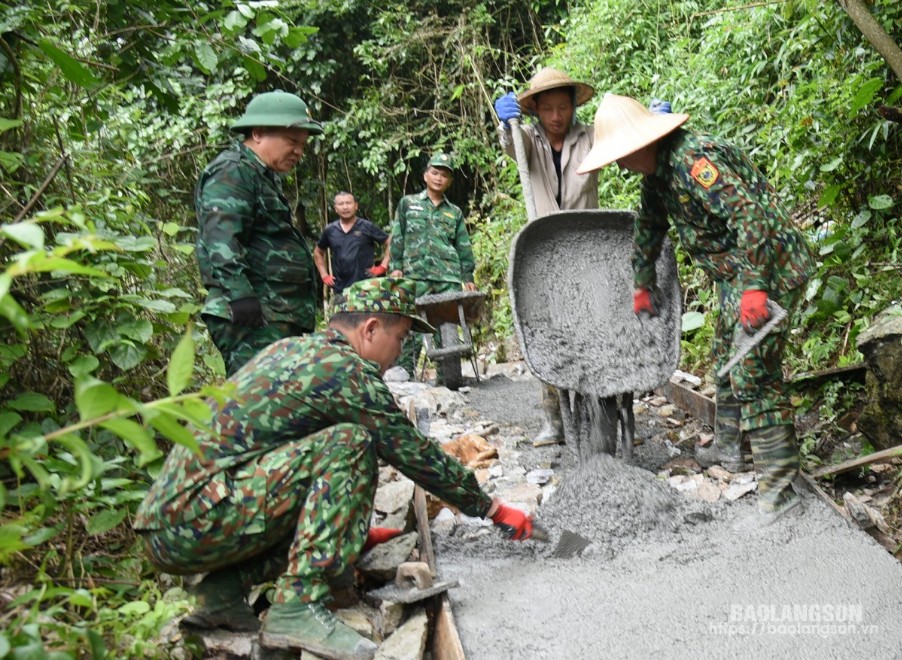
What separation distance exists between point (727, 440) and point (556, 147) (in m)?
1.77

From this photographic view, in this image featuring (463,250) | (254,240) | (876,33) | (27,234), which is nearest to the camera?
(27,234)

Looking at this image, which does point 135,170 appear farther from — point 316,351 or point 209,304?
point 316,351

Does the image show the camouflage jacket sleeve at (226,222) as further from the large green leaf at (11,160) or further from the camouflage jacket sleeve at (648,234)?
the camouflage jacket sleeve at (648,234)

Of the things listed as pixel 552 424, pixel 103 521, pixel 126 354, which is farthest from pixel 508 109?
pixel 103 521

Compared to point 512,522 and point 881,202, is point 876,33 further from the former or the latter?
point 512,522

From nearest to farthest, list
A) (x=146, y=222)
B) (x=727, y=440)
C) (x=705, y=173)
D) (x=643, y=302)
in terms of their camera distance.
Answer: (x=705, y=173), (x=643, y=302), (x=727, y=440), (x=146, y=222)

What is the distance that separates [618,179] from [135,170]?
445cm

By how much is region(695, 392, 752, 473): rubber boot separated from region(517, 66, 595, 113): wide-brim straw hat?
5.72ft

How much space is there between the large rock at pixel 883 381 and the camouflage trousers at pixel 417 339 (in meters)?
3.41

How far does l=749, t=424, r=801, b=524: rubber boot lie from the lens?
3010 millimetres

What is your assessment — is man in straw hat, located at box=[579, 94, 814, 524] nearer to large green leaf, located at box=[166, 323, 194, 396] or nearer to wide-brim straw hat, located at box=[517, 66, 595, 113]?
wide-brim straw hat, located at box=[517, 66, 595, 113]

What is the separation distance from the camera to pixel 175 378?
125cm

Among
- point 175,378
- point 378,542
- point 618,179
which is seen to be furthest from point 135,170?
point 618,179

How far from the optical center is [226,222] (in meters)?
3.06
